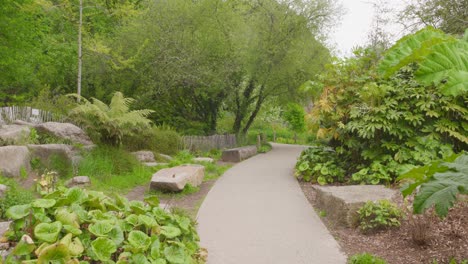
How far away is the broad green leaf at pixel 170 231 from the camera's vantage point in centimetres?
374

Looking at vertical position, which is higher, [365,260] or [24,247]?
[24,247]

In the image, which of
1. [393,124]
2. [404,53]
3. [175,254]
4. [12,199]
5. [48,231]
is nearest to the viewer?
[48,231]

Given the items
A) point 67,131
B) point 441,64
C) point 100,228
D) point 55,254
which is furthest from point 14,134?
point 441,64

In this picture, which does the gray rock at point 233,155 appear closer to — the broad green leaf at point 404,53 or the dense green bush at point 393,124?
the dense green bush at point 393,124

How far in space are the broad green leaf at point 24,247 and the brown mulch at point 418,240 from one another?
3627 mm

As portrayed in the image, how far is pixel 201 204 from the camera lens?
7.67 m

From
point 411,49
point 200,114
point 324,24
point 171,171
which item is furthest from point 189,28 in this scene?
point 411,49

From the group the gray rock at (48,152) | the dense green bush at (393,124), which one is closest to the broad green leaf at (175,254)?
the dense green bush at (393,124)

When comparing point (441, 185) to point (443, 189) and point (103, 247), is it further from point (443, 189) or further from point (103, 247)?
point (103, 247)

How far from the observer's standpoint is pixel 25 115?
36.7 ft

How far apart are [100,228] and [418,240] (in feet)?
12.6

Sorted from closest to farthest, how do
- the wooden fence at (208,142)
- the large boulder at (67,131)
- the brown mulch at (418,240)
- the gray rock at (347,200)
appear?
1. the brown mulch at (418,240)
2. the gray rock at (347,200)
3. the large boulder at (67,131)
4. the wooden fence at (208,142)

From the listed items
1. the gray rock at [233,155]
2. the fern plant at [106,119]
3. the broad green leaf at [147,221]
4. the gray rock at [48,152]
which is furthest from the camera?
the gray rock at [233,155]

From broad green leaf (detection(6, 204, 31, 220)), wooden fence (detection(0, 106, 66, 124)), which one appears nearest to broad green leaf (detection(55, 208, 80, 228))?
broad green leaf (detection(6, 204, 31, 220))
